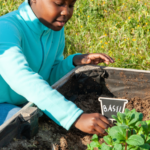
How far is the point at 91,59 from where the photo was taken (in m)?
1.58

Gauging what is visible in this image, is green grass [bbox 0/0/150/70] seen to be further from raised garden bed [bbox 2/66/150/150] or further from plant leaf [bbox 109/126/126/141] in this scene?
plant leaf [bbox 109/126/126/141]

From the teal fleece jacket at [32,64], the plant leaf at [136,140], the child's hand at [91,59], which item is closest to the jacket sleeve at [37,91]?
the teal fleece jacket at [32,64]

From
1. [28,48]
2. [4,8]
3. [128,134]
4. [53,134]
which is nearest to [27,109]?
[53,134]

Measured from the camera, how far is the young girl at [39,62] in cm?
91

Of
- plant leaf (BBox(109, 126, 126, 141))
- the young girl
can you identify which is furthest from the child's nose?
plant leaf (BBox(109, 126, 126, 141))

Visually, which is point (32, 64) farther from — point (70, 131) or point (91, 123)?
point (91, 123)

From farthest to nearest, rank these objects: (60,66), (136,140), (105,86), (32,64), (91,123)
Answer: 1. (60,66)
2. (105,86)
3. (32,64)
4. (91,123)
5. (136,140)

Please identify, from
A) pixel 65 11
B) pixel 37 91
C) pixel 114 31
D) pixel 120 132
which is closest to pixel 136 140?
pixel 120 132

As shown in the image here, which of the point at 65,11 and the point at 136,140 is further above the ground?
the point at 65,11

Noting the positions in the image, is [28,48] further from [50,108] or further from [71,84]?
[50,108]

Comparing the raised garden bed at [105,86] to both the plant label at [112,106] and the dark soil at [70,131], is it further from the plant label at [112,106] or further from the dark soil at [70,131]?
the plant label at [112,106]

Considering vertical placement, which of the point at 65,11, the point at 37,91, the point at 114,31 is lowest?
the point at 114,31

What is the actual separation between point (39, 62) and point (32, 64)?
0.21 ft

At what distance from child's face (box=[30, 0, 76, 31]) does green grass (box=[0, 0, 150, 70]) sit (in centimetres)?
140
